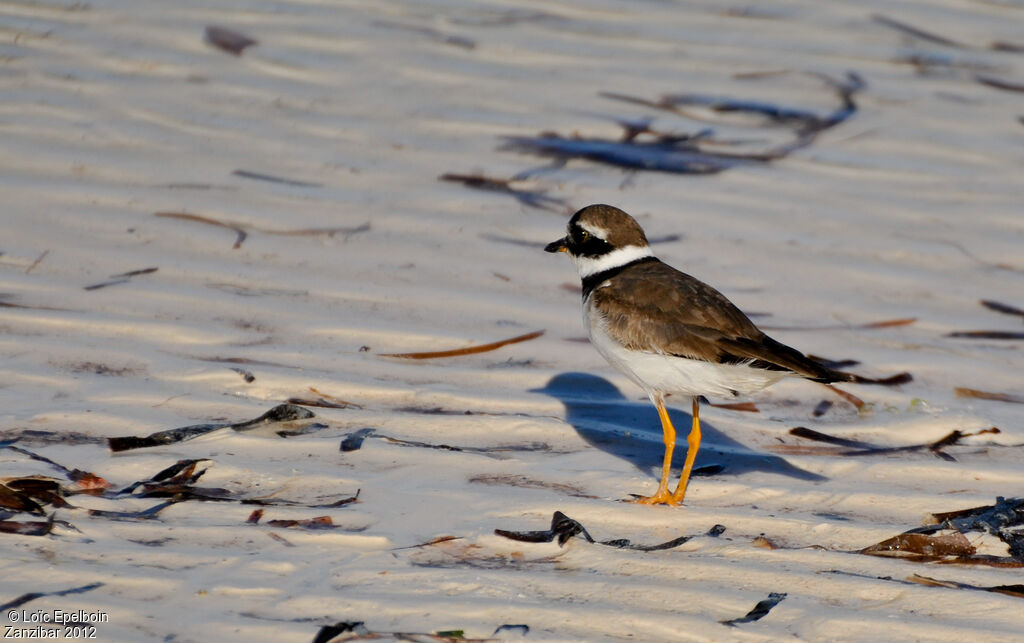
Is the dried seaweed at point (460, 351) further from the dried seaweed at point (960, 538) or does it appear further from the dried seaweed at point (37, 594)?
the dried seaweed at point (37, 594)

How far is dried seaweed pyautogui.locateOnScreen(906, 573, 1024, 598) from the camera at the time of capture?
341 cm

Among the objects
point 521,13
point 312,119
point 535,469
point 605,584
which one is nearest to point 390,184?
point 312,119

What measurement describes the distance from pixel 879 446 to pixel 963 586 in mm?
1370

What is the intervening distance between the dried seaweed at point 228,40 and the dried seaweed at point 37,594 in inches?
222

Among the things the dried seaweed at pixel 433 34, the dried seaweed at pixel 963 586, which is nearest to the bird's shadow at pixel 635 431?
the dried seaweed at pixel 963 586

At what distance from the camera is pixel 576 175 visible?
730 centimetres

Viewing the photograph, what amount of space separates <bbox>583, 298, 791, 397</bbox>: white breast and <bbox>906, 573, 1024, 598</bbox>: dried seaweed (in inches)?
40.8

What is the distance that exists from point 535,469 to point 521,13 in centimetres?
541

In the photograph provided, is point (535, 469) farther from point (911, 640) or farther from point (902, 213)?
point (902, 213)

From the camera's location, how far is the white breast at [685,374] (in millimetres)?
4465

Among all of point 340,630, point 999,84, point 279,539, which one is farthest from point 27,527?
point 999,84

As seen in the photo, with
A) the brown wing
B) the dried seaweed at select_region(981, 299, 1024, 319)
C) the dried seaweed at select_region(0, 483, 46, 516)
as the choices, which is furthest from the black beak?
the dried seaweed at select_region(0, 483, 46, 516)

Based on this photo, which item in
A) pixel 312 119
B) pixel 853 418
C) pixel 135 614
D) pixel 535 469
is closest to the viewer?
pixel 135 614

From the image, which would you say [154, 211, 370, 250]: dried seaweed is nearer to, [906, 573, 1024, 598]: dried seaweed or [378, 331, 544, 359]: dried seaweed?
[378, 331, 544, 359]: dried seaweed
